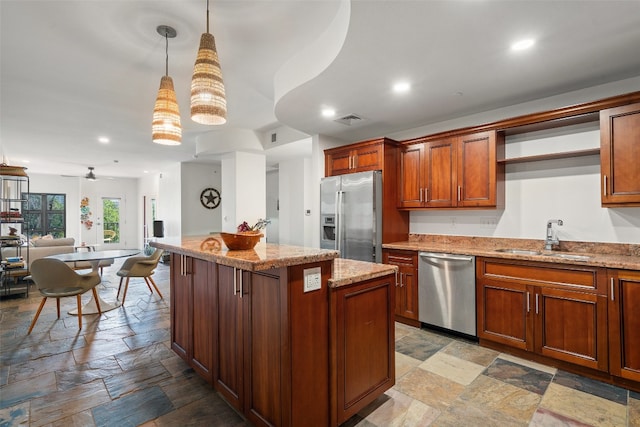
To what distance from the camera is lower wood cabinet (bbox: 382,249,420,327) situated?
11.7 ft

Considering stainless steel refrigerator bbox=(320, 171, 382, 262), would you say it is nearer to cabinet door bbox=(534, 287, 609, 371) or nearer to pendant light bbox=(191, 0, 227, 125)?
cabinet door bbox=(534, 287, 609, 371)

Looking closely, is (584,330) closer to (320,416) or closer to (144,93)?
(320,416)

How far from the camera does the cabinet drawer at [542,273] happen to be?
2457 millimetres

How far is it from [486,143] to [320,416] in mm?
3041

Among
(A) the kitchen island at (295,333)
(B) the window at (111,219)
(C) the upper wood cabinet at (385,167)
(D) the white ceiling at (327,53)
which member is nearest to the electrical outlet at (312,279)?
(A) the kitchen island at (295,333)

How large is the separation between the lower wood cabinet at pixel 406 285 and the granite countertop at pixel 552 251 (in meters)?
0.11

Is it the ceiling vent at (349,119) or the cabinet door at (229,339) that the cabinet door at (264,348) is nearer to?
the cabinet door at (229,339)

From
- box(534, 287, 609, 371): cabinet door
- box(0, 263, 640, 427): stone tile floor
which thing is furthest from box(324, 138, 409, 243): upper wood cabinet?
box(534, 287, 609, 371): cabinet door

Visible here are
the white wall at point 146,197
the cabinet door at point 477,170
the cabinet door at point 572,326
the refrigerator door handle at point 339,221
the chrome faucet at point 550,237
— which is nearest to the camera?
the cabinet door at point 572,326

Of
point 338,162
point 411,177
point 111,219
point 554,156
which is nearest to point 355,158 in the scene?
point 338,162

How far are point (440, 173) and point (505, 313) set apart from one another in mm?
1652

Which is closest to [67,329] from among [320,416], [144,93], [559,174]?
[144,93]

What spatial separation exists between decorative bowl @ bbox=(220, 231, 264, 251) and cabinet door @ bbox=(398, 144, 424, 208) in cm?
250

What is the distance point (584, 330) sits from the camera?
2.48 meters
